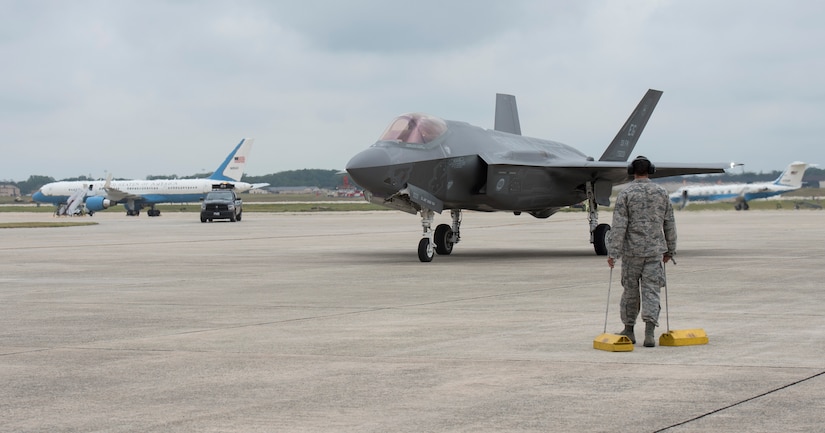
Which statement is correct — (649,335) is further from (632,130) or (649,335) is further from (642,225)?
(632,130)

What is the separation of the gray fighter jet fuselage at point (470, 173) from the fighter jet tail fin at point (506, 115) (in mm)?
2215

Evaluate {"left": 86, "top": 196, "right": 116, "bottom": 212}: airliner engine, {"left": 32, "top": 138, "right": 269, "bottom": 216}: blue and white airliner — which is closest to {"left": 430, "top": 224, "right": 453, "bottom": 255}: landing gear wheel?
{"left": 32, "top": 138, "right": 269, "bottom": 216}: blue and white airliner

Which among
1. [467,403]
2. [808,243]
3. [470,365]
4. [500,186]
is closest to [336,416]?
[467,403]

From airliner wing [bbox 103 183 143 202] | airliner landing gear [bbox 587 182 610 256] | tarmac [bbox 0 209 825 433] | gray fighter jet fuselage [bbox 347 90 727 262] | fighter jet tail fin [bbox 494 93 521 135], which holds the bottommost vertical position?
tarmac [bbox 0 209 825 433]

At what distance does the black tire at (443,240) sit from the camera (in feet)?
82.6

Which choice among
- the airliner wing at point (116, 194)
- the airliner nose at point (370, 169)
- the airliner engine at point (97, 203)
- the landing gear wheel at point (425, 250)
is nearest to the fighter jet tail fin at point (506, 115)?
the landing gear wheel at point (425, 250)

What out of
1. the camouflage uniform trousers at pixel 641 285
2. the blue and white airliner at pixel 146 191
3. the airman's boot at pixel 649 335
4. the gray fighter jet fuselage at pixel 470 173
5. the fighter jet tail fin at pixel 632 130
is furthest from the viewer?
the blue and white airliner at pixel 146 191

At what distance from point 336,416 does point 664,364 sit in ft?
10.9

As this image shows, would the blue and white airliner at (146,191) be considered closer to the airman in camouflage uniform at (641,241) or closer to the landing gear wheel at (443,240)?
the landing gear wheel at (443,240)

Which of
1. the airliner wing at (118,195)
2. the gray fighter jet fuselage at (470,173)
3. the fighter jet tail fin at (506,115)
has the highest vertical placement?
the fighter jet tail fin at (506,115)

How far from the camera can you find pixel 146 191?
82.9 m

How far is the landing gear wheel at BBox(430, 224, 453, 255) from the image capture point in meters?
25.2

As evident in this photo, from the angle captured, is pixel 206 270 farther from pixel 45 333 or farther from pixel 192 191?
pixel 192 191

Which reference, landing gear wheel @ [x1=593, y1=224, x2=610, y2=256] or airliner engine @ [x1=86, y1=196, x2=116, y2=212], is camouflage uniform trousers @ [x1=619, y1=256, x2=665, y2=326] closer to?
landing gear wheel @ [x1=593, y1=224, x2=610, y2=256]
